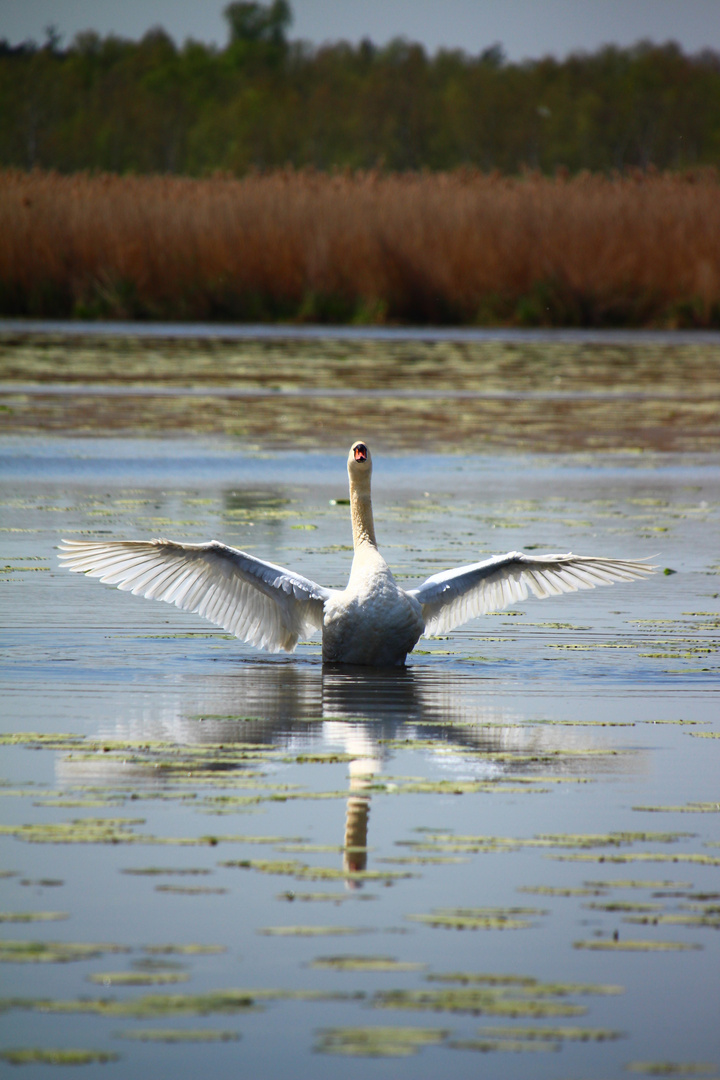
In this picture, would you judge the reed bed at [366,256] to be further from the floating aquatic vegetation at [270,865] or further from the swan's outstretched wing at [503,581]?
the floating aquatic vegetation at [270,865]

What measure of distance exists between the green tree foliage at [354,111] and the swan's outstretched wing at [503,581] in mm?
56422

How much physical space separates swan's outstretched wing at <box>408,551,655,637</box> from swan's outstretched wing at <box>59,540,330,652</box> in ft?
1.62

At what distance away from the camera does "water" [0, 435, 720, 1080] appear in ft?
11.0

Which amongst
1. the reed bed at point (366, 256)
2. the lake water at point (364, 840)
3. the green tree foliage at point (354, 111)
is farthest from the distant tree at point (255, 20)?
the lake water at point (364, 840)

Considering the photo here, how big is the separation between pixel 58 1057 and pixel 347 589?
156 inches

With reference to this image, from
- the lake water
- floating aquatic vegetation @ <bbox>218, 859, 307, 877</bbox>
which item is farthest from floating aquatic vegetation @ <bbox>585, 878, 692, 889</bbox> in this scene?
floating aquatic vegetation @ <bbox>218, 859, 307, 877</bbox>

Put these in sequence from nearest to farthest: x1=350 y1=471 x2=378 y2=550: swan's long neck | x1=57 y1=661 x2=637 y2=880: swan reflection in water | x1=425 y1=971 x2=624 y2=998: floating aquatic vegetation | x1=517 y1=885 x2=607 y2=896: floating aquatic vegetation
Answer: x1=425 y1=971 x2=624 y2=998: floating aquatic vegetation
x1=517 y1=885 x2=607 y2=896: floating aquatic vegetation
x1=57 y1=661 x2=637 y2=880: swan reflection in water
x1=350 y1=471 x2=378 y2=550: swan's long neck

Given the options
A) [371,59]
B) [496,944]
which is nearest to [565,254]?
[496,944]

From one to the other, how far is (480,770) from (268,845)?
3.46 ft

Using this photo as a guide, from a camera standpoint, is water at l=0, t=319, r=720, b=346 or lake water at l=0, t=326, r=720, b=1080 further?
water at l=0, t=319, r=720, b=346

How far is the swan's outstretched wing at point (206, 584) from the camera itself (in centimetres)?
735

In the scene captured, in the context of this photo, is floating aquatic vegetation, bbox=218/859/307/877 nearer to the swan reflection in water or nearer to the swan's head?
the swan reflection in water

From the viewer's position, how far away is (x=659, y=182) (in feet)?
89.5

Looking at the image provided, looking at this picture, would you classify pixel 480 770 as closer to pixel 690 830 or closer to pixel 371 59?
pixel 690 830
